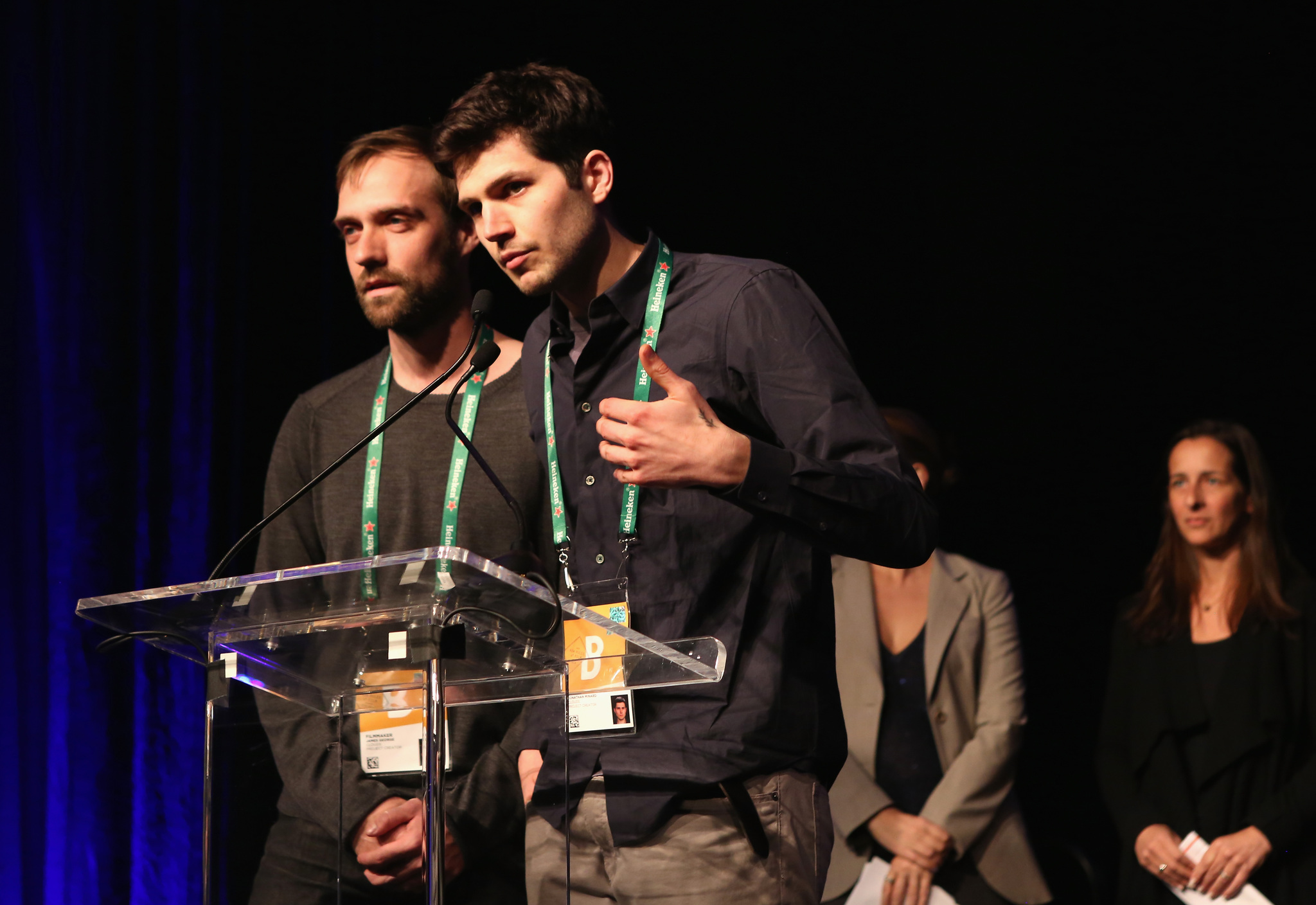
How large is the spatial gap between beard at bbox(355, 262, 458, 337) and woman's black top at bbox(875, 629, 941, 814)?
1.87 meters

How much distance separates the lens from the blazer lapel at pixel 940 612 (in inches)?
147

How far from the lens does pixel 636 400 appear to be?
1.82 meters

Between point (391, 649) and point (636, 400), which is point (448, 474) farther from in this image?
point (391, 649)

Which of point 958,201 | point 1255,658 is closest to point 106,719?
point 1255,658

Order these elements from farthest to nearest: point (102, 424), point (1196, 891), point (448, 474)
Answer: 1. point (1196, 891)
2. point (102, 424)
3. point (448, 474)

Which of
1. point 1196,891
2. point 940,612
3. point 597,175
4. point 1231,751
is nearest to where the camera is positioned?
point 597,175

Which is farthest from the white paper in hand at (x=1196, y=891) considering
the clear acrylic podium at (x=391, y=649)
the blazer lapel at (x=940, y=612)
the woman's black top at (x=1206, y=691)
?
the clear acrylic podium at (x=391, y=649)

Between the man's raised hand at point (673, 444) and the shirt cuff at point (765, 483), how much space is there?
1 cm

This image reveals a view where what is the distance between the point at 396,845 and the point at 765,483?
60 centimetres

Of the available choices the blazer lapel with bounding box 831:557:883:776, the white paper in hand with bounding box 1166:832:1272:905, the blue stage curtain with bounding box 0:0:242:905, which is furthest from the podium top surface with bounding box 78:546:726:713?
the white paper in hand with bounding box 1166:832:1272:905

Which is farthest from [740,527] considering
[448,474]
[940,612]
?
[940,612]

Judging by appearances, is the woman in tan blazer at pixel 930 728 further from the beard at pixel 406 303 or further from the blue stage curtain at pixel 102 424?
the blue stage curtain at pixel 102 424

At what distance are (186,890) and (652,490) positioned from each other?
5.75 feet

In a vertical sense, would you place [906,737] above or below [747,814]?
below
